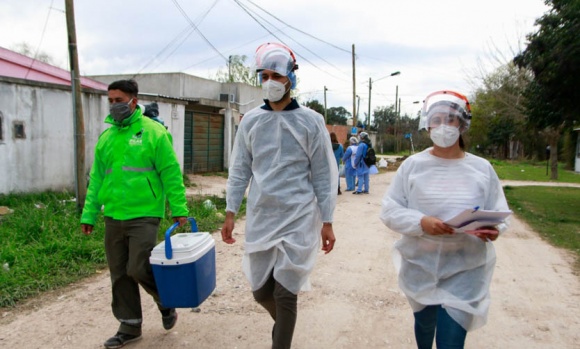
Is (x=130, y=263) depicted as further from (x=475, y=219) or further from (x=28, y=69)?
(x=28, y=69)

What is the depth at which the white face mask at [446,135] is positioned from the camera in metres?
2.62

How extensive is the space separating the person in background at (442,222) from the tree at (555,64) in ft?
26.4

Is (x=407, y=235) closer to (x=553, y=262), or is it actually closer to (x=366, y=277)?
(x=366, y=277)

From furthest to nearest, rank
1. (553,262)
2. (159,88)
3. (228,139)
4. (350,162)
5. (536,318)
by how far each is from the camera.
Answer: (159,88) < (228,139) < (350,162) < (553,262) < (536,318)

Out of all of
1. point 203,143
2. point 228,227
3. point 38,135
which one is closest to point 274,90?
point 228,227

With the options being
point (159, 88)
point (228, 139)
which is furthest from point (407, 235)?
point (159, 88)

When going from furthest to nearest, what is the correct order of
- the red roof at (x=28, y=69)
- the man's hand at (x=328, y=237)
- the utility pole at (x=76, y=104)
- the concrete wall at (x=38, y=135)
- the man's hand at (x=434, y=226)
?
the red roof at (x=28, y=69) → the concrete wall at (x=38, y=135) → the utility pole at (x=76, y=104) → the man's hand at (x=328, y=237) → the man's hand at (x=434, y=226)

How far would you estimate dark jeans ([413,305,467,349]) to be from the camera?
8.34 ft

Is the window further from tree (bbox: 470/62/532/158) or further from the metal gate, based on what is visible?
tree (bbox: 470/62/532/158)

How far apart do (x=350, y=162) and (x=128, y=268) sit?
10.1 meters

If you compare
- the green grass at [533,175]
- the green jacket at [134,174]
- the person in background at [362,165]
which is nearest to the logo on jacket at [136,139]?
the green jacket at [134,174]

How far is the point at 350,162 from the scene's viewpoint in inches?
Result: 511

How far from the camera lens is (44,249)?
563cm

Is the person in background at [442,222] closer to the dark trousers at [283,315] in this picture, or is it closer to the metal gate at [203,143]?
the dark trousers at [283,315]
